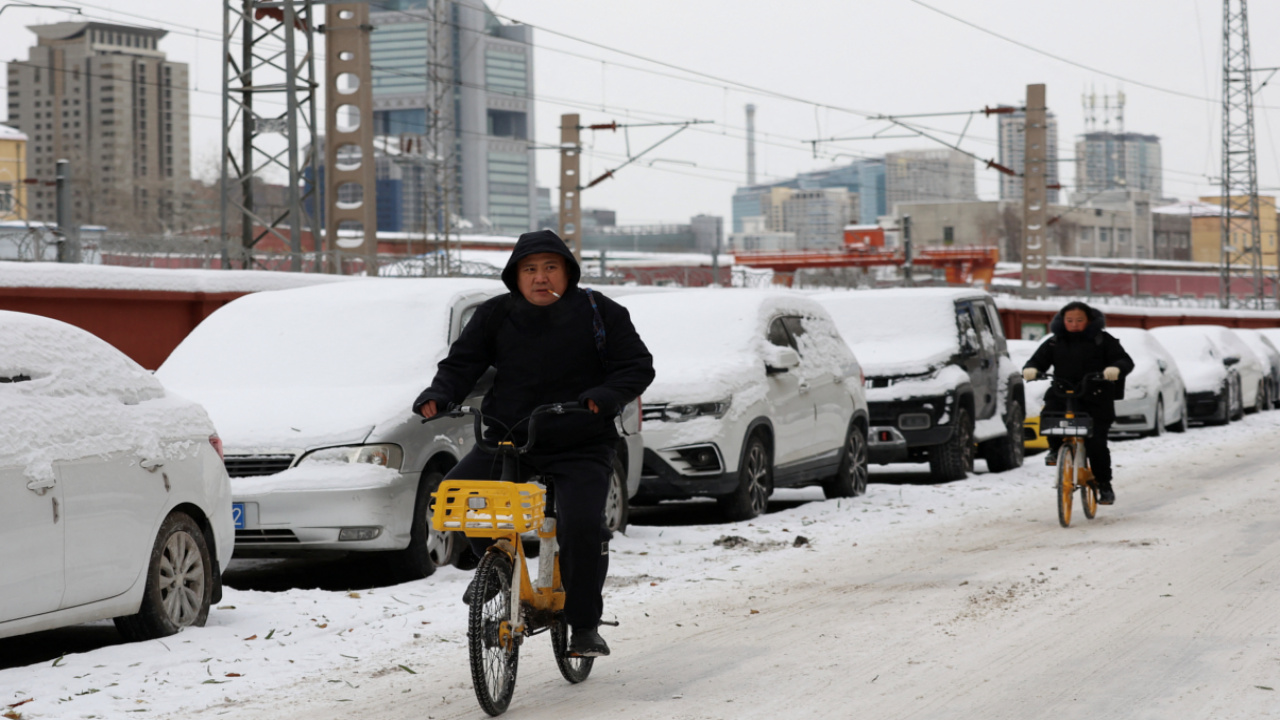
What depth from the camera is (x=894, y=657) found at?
268 inches

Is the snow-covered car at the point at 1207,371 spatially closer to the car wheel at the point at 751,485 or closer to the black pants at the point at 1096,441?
the black pants at the point at 1096,441

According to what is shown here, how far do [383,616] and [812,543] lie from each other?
3.91m

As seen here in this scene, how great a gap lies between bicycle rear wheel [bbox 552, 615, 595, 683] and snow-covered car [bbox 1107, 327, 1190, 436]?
52.6 ft

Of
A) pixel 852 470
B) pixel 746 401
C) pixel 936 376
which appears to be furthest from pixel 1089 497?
pixel 936 376

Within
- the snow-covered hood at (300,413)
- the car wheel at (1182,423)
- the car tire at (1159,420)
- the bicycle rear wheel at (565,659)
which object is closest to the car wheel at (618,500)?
the snow-covered hood at (300,413)

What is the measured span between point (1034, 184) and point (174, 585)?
46.0 meters

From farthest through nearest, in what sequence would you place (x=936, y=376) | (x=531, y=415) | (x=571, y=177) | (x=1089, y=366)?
(x=571, y=177) < (x=936, y=376) < (x=1089, y=366) < (x=531, y=415)

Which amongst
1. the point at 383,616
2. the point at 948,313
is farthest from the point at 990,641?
the point at 948,313

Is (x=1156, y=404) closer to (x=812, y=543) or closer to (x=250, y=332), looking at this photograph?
(x=812, y=543)

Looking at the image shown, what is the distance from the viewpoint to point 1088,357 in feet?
41.0

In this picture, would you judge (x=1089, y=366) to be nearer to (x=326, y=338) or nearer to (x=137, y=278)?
(x=326, y=338)

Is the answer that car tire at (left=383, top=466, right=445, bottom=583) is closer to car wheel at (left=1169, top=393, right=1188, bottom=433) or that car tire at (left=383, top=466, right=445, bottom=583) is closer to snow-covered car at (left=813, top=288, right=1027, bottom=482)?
snow-covered car at (left=813, top=288, right=1027, bottom=482)

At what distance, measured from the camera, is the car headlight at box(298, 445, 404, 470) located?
8703mm

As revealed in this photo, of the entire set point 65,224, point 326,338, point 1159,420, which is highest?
point 65,224
